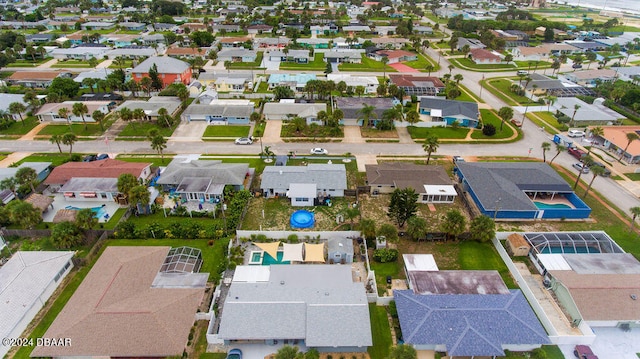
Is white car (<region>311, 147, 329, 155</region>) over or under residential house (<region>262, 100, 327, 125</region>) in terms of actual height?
under

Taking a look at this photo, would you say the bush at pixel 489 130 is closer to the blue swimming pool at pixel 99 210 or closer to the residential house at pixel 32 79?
the blue swimming pool at pixel 99 210

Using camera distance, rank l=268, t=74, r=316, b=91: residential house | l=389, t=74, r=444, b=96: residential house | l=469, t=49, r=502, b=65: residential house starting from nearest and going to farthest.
A: l=389, t=74, r=444, b=96: residential house
l=268, t=74, r=316, b=91: residential house
l=469, t=49, r=502, b=65: residential house

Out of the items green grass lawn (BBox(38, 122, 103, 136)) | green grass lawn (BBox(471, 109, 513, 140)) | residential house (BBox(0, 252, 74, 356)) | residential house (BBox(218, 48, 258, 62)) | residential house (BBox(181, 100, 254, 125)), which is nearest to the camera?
residential house (BBox(0, 252, 74, 356))

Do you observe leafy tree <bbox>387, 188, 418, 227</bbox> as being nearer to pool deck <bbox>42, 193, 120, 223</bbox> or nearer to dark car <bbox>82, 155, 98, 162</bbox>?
pool deck <bbox>42, 193, 120, 223</bbox>

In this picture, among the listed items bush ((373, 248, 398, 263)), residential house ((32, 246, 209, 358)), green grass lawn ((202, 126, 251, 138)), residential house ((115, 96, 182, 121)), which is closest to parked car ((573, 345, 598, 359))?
bush ((373, 248, 398, 263))

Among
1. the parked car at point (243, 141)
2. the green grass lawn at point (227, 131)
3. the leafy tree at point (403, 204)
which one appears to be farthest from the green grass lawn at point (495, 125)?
the green grass lawn at point (227, 131)

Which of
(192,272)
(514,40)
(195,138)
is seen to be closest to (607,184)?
(192,272)
